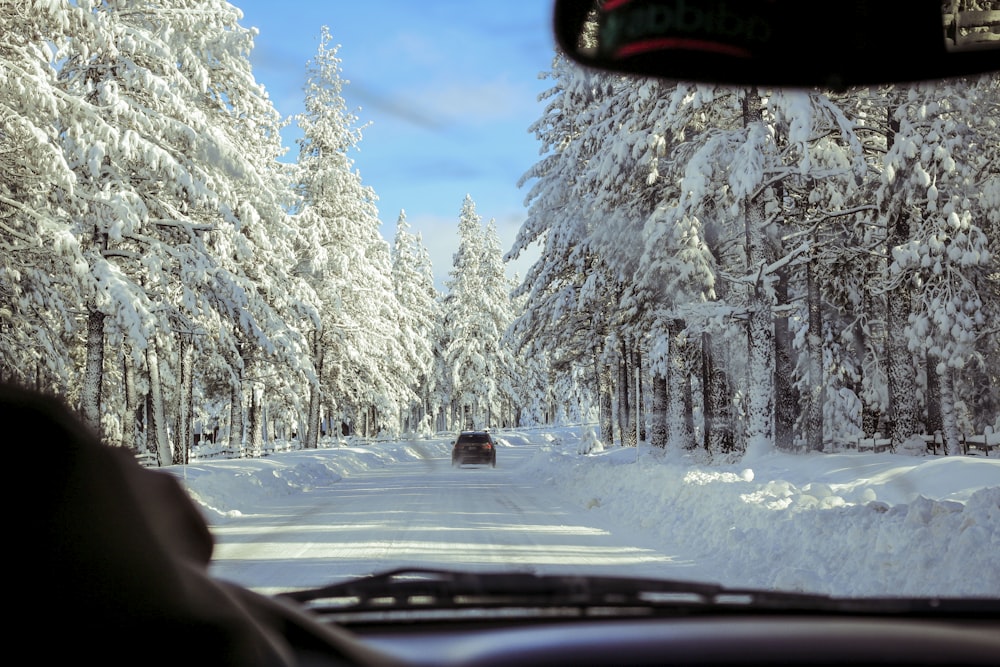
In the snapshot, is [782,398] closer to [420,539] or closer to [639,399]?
[639,399]

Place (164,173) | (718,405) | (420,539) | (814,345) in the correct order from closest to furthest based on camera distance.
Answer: (420,539)
(164,173)
(718,405)
(814,345)

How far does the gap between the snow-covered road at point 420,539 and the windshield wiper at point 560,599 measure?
3018 mm

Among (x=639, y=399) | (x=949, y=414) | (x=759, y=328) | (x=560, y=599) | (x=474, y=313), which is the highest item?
(x=474, y=313)

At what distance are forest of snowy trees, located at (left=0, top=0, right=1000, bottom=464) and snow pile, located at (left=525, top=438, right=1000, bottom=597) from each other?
5306 millimetres

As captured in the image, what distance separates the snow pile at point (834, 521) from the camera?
8.16 meters

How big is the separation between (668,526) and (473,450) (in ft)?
78.2

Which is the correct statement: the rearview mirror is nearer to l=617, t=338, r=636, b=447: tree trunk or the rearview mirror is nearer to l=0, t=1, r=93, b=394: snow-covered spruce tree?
l=0, t=1, r=93, b=394: snow-covered spruce tree

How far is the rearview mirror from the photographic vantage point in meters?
3.30

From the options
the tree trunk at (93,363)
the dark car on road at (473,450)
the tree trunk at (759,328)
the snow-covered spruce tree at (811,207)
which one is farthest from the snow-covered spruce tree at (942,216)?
the tree trunk at (93,363)

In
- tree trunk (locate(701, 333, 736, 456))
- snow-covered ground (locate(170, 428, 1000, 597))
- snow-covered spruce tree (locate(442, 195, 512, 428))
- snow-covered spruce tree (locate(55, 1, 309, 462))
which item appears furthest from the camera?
snow-covered spruce tree (locate(442, 195, 512, 428))

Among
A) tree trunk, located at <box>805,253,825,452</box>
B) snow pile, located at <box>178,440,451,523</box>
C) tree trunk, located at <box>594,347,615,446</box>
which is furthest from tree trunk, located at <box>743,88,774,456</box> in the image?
tree trunk, located at <box>594,347,615,446</box>

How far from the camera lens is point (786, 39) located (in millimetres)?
3463

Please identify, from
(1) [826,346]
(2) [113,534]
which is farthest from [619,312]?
(2) [113,534]

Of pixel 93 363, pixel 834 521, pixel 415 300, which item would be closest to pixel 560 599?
pixel 834 521
